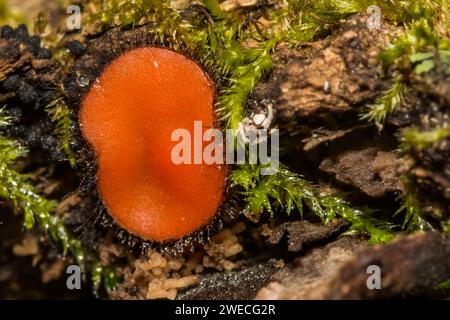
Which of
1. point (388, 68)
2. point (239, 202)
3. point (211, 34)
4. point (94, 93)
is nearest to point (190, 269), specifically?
point (239, 202)

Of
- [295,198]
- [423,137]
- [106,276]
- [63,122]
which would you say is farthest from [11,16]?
[423,137]

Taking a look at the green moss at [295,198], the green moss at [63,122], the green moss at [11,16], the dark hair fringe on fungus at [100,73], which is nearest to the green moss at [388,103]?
the green moss at [295,198]

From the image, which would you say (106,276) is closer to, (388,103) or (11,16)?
(11,16)

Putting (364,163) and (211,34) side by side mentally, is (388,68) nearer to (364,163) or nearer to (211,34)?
(364,163)

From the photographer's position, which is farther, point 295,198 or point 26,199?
point 26,199

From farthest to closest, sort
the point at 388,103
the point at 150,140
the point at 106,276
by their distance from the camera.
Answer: the point at 106,276 → the point at 150,140 → the point at 388,103

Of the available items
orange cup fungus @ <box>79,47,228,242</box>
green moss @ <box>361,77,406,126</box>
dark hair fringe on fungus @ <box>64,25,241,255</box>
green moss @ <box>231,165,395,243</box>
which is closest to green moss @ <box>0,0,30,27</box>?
dark hair fringe on fungus @ <box>64,25,241,255</box>
